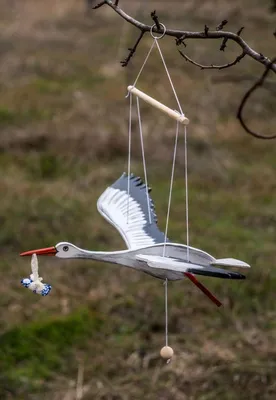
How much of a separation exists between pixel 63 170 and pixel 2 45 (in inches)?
116

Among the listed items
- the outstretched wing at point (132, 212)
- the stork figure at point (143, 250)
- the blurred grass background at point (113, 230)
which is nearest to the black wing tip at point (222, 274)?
the stork figure at point (143, 250)

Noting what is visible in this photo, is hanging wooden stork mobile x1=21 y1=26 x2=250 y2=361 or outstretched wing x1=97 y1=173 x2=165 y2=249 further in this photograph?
outstretched wing x1=97 y1=173 x2=165 y2=249

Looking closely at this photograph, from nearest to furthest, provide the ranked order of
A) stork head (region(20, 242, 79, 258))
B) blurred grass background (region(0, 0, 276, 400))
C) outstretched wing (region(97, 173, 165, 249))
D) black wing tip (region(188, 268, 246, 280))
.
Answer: black wing tip (region(188, 268, 246, 280))
stork head (region(20, 242, 79, 258))
outstretched wing (region(97, 173, 165, 249))
blurred grass background (region(0, 0, 276, 400))

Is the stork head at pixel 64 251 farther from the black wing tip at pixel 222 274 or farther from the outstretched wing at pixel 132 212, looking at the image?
the black wing tip at pixel 222 274

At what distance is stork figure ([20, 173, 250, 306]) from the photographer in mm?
1045

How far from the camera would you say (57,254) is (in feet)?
3.68

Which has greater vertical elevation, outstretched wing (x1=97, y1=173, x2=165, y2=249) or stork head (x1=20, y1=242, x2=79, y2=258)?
outstretched wing (x1=97, y1=173, x2=165, y2=249)

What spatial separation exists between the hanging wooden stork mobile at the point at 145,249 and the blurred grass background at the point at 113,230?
60 cm

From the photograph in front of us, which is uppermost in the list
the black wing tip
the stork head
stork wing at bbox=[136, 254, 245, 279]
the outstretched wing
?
the outstretched wing

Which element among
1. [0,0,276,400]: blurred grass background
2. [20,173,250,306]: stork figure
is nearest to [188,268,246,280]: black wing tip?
[20,173,250,306]: stork figure

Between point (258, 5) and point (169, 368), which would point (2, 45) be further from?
point (169, 368)

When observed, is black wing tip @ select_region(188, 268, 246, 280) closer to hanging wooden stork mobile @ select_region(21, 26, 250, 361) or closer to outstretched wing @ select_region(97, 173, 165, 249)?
hanging wooden stork mobile @ select_region(21, 26, 250, 361)

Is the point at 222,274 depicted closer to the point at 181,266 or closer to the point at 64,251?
the point at 181,266

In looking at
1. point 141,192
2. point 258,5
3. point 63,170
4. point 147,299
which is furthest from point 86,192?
point 258,5
